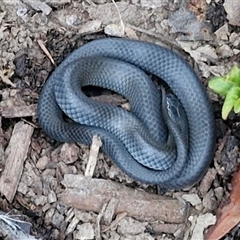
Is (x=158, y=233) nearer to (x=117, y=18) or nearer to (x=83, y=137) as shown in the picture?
(x=83, y=137)

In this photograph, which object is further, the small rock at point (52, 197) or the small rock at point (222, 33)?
the small rock at point (222, 33)

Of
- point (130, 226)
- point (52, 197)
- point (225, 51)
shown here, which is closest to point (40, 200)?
point (52, 197)

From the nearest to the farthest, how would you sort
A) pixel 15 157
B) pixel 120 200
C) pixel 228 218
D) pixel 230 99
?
pixel 230 99
pixel 228 218
pixel 120 200
pixel 15 157

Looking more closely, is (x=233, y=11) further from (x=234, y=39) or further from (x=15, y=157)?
(x=15, y=157)

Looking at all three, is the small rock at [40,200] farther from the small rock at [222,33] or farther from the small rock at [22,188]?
the small rock at [222,33]

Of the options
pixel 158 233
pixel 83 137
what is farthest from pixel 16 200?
pixel 158 233

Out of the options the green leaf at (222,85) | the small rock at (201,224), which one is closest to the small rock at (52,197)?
the small rock at (201,224)
